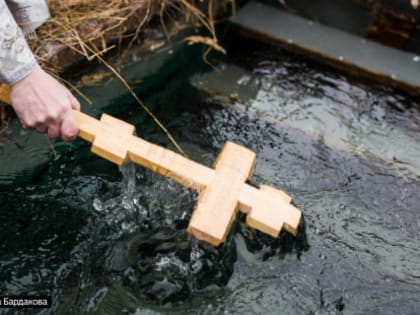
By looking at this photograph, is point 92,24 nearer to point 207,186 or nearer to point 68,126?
point 68,126

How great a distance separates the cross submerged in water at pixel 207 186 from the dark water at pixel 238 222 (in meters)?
0.33

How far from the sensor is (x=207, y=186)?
166cm

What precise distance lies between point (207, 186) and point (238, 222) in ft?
1.40

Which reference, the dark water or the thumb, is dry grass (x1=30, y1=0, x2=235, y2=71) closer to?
the dark water

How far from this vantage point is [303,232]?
79.9 inches

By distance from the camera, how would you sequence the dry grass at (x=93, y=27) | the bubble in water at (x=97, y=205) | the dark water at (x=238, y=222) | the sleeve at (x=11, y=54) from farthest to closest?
the dry grass at (x=93, y=27) < the bubble in water at (x=97, y=205) < the dark water at (x=238, y=222) < the sleeve at (x=11, y=54)

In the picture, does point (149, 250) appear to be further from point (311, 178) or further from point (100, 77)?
point (100, 77)

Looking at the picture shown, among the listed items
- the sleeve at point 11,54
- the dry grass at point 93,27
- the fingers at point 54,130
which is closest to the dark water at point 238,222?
the dry grass at point 93,27

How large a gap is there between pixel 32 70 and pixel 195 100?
3.86 ft

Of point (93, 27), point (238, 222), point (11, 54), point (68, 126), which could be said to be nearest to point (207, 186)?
point (238, 222)

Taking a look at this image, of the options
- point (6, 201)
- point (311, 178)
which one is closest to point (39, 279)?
point (6, 201)

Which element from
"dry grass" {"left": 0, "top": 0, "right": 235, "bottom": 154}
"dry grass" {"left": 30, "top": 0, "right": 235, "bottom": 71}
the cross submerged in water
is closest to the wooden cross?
the cross submerged in water

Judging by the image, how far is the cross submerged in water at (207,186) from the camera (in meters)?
1.61

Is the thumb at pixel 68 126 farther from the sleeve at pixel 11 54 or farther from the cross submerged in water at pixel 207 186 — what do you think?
the sleeve at pixel 11 54
